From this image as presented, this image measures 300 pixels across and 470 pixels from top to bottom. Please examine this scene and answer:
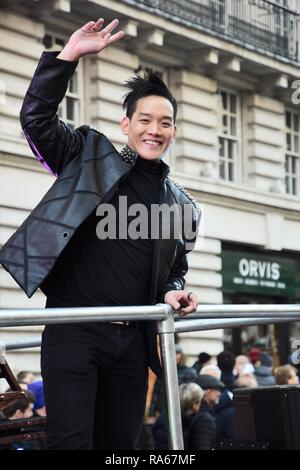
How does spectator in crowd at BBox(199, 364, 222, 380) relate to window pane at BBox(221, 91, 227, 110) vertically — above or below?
below

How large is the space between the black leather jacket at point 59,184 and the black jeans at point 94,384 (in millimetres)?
229

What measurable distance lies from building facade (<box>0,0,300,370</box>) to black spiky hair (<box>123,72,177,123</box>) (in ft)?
44.6

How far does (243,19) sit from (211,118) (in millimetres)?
2288

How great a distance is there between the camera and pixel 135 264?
16.9ft

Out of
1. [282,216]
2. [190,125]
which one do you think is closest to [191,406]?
[190,125]

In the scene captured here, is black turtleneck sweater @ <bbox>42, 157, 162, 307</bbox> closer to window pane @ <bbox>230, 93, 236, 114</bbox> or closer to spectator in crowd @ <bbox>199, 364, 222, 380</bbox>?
spectator in crowd @ <bbox>199, 364, 222, 380</bbox>

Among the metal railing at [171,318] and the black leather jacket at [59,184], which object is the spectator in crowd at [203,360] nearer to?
the metal railing at [171,318]

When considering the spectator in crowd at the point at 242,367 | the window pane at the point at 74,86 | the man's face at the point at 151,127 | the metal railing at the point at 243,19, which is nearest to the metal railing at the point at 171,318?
the man's face at the point at 151,127

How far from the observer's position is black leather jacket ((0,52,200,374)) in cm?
495

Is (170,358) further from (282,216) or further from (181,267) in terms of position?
(282,216)

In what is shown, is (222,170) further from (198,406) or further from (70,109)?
(198,406)

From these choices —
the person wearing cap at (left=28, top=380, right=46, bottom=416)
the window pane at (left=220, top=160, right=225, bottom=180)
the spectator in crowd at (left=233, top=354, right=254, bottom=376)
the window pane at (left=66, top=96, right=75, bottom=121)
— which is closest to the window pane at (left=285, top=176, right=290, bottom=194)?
the window pane at (left=220, top=160, right=225, bottom=180)

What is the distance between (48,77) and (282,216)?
22.3 meters
